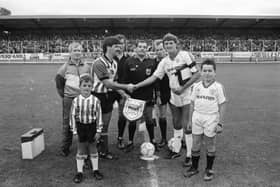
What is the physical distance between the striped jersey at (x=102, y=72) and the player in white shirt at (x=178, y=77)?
0.50m

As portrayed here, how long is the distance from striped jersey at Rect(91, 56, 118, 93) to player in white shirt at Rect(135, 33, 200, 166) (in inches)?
19.6

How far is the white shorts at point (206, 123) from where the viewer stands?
3.89 metres

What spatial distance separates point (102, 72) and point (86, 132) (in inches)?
37.3

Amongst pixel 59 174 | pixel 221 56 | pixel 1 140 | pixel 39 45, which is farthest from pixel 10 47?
pixel 59 174

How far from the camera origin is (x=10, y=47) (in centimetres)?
3512

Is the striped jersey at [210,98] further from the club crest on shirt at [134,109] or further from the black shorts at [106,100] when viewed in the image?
the black shorts at [106,100]

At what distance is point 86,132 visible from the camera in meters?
3.96

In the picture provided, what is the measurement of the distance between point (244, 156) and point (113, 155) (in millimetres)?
2277

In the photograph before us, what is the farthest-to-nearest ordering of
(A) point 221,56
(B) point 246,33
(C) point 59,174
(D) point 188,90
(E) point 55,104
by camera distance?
(B) point 246,33 < (A) point 221,56 < (E) point 55,104 < (D) point 188,90 < (C) point 59,174

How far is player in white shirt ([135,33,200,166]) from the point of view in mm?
4418

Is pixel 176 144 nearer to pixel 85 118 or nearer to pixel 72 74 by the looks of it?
pixel 85 118

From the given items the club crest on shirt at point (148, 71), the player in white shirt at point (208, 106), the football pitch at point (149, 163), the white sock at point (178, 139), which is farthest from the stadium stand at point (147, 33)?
the player in white shirt at point (208, 106)

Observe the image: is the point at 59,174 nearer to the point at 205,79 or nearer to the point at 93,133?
the point at 93,133

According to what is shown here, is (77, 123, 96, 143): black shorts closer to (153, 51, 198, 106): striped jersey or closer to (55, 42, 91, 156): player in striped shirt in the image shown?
(55, 42, 91, 156): player in striped shirt
